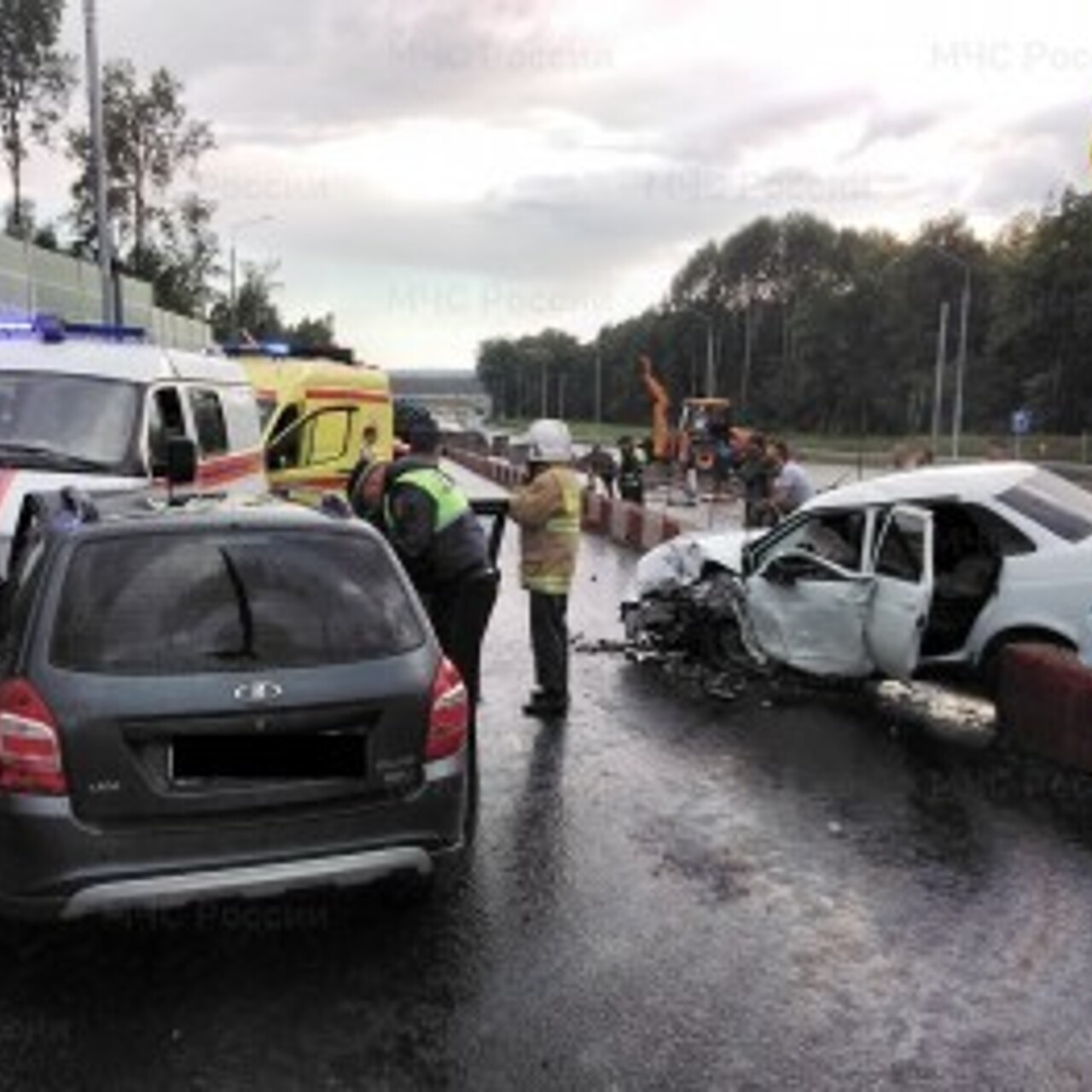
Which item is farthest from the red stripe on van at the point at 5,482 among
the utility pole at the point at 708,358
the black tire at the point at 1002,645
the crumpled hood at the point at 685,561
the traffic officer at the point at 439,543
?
the utility pole at the point at 708,358

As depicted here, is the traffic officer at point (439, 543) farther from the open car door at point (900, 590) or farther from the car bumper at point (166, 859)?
the open car door at point (900, 590)

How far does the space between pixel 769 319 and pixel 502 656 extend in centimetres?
12715

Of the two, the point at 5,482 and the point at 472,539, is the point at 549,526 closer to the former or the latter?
the point at 472,539

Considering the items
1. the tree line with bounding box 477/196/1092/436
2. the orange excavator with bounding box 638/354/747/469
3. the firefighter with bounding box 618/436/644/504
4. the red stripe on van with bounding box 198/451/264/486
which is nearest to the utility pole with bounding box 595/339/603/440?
the tree line with bounding box 477/196/1092/436

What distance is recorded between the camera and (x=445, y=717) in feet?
17.3

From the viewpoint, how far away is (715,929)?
569 centimetres

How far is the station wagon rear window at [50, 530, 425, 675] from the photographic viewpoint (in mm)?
4922

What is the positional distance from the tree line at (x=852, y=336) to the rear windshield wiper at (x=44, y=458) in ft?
216

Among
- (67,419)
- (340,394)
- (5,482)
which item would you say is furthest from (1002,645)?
(340,394)

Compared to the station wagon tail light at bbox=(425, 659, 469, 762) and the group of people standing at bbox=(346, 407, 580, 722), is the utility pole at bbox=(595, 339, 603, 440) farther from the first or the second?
the station wagon tail light at bbox=(425, 659, 469, 762)

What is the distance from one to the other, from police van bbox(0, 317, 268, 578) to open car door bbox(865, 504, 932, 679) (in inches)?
161

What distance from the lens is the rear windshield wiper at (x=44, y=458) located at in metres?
10.3

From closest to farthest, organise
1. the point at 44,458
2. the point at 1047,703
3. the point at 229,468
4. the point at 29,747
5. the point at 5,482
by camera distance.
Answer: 1. the point at 29,747
2. the point at 1047,703
3. the point at 5,482
4. the point at 44,458
5. the point at 229,468

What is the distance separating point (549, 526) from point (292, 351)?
40.3 feet
